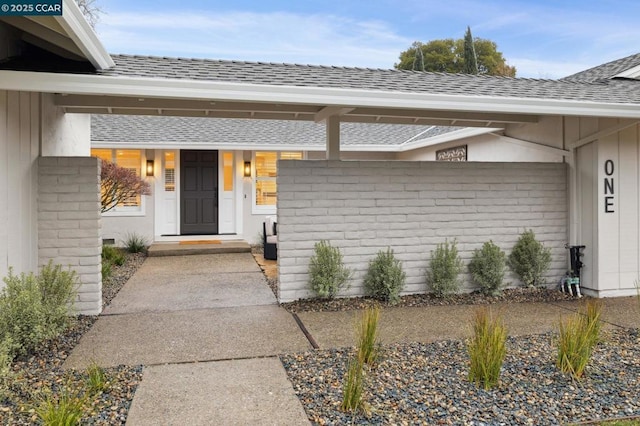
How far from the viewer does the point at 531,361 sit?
3963mm

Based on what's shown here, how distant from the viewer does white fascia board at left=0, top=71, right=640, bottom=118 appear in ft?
14.4

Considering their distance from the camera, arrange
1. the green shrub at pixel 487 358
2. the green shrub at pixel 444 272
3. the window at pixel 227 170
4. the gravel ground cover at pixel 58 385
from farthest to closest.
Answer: the window at pixel 227 170, the green shrub at pixel 444 272, the green shrub at pixel 487 358, the gravel ground cover at pixel 58 385

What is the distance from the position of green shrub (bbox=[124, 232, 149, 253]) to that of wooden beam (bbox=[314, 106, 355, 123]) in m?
6.07

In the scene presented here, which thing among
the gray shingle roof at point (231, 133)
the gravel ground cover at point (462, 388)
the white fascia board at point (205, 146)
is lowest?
the gravel ground cover at point (462, 388)

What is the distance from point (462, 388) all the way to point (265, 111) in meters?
4.49

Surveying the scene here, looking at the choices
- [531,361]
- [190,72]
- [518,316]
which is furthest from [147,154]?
[531,361]

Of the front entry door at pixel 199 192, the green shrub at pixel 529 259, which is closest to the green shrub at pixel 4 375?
the green shrub at pixel 529 259

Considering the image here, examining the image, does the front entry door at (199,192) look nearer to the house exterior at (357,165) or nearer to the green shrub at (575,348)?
the house exterior at (357,165)

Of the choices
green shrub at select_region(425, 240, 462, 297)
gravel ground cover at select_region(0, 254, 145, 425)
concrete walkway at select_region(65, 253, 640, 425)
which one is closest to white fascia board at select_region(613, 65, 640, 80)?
concrete walkway at select_region(65, 253, 640, 425)

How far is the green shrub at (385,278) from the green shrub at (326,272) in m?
0.35

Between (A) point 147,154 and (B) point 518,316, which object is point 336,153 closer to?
(B) point 518,316

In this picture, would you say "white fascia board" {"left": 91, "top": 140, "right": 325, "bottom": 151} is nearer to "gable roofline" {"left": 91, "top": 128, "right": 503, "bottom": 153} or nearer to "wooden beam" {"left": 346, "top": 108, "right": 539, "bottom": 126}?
"gable roofline" {"left": 91, "top": 128, "right": 503, "bottom": 153}

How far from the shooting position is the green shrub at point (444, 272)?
20.9 ft

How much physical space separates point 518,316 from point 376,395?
117 inches
